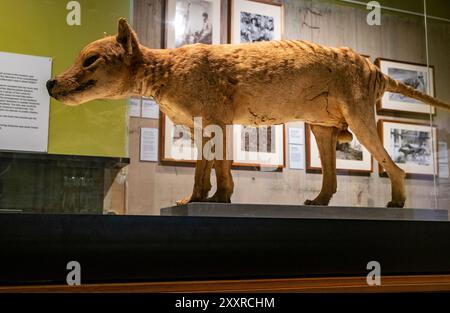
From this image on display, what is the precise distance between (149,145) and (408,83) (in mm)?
1415

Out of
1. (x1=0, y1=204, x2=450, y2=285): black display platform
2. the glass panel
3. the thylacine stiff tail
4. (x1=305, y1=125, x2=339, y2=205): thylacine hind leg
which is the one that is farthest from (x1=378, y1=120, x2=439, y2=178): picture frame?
(x1=0, y1=204, x2=450, y2=285): black display platform

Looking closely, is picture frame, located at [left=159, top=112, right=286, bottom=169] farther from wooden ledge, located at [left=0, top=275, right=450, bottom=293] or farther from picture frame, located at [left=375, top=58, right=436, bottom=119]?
wooden ledge, located at [left=0, top=275, right=450, bottom=293]

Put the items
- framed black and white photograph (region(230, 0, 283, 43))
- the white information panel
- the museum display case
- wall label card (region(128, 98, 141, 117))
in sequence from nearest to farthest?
the museum display case, the white information panel, wall label card (region(128, 98, 141, 117)), framed black and white photograph (region(230, 0, 283, 43))

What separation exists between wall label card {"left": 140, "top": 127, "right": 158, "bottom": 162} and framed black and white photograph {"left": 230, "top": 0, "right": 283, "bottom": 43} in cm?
60

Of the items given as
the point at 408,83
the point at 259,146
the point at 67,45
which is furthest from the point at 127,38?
the point at 408,83

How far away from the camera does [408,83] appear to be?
286cm

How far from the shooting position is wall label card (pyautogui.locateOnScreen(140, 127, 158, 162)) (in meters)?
2.40

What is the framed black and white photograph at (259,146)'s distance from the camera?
2.54 meters

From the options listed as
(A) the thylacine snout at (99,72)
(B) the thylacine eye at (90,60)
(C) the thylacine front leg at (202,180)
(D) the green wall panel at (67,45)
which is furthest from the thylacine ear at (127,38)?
(C) the thylacine front leg at (202,180)

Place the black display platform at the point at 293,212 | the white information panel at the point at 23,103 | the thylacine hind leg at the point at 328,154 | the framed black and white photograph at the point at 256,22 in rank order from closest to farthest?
the black display platform at the point at 293,212 < the white information panel at the point at 23,103 < the thylacine hind leg at the point at 328,154 < the framed black and white photograph at the point at 256,22

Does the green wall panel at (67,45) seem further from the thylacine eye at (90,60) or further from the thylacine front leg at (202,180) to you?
the thylacine front leg at (202,180)

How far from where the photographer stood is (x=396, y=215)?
2029mm

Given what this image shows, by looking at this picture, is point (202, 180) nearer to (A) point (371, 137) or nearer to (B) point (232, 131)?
(B) point (232, 131)
